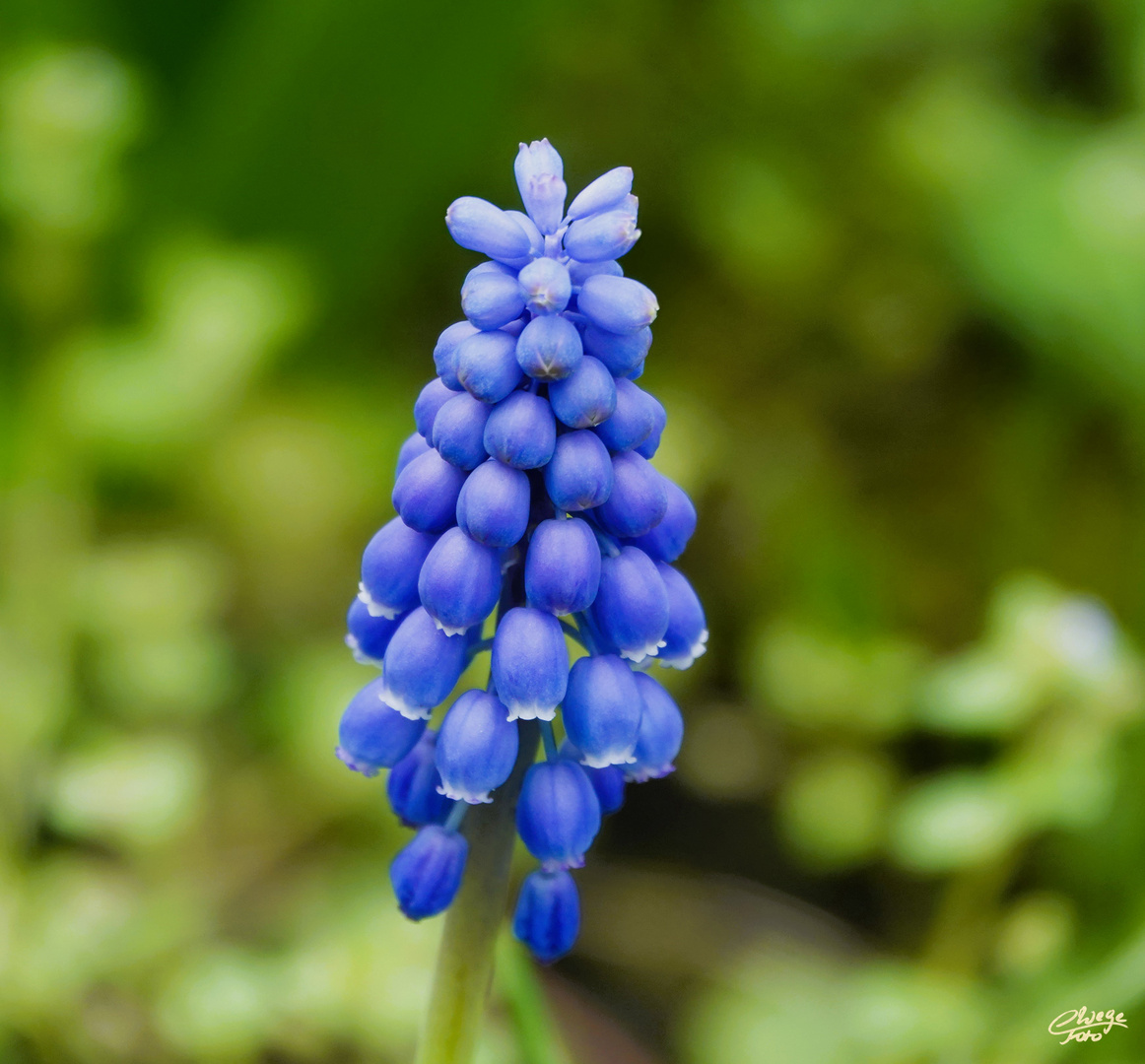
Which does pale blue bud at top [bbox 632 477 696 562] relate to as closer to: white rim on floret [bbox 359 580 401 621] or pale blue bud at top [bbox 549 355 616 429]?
pale blue bud at top [bbox 549 355 616 429]

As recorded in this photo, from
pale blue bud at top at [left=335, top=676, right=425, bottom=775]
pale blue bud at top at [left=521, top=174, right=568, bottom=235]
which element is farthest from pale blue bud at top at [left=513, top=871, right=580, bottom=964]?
pale blue bud at top at [left=521, top=174, right=568, bottom=235]

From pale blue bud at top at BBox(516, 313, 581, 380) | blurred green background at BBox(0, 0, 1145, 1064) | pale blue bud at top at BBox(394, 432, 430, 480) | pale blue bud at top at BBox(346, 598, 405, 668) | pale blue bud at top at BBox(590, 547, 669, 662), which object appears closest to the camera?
pale blue bud at top at BBox(516, 313, 581, 380)

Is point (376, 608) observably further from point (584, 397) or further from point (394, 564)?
point (584, 397)

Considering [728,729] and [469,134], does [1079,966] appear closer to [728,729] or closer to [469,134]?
[728,729]

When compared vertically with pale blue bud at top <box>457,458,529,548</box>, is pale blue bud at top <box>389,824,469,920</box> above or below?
below

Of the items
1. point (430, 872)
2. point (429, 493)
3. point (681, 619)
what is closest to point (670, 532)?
point (681, 619)
